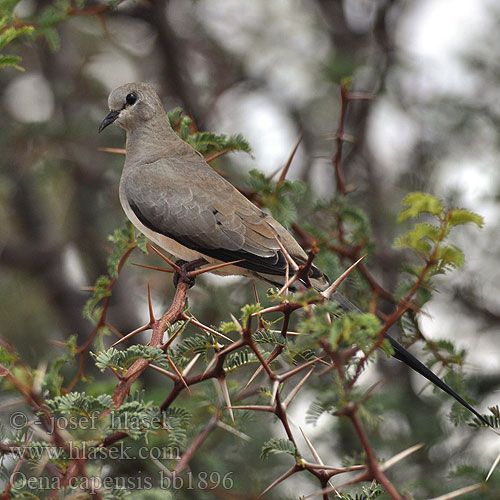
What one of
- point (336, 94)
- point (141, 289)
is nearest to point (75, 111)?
point (141, 289)

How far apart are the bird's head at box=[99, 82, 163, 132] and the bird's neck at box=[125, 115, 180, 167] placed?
0.06 m

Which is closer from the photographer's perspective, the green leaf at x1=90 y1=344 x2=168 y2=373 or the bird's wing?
the green leaf at x1=90 y1=344 x2=168 y2=373

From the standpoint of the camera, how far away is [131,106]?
15.8ft

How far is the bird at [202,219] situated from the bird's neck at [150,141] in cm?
1

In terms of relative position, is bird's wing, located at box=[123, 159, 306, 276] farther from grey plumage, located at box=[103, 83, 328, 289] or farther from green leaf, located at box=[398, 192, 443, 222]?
green leaf, located at box=[398, 192, 443, 222]

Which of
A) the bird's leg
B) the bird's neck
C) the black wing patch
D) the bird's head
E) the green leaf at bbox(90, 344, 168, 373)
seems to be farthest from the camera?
the bird's head

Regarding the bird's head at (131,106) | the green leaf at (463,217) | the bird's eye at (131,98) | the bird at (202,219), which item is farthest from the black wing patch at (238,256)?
the green leaf at (463,217)

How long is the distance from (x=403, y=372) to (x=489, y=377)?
2.45 m

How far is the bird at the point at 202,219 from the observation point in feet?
13.1

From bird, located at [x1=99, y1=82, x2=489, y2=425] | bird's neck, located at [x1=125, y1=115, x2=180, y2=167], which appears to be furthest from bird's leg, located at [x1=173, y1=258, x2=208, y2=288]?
bird's neck, located at [x1=125, y1=115, x2=180, y2=167]

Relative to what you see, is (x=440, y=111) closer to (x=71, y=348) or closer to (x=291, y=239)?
(x=291, y=239)

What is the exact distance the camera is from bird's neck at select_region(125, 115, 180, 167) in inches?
181

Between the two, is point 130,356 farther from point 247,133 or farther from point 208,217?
point 247,133

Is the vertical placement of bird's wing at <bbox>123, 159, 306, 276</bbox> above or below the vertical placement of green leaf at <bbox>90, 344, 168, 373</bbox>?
below
